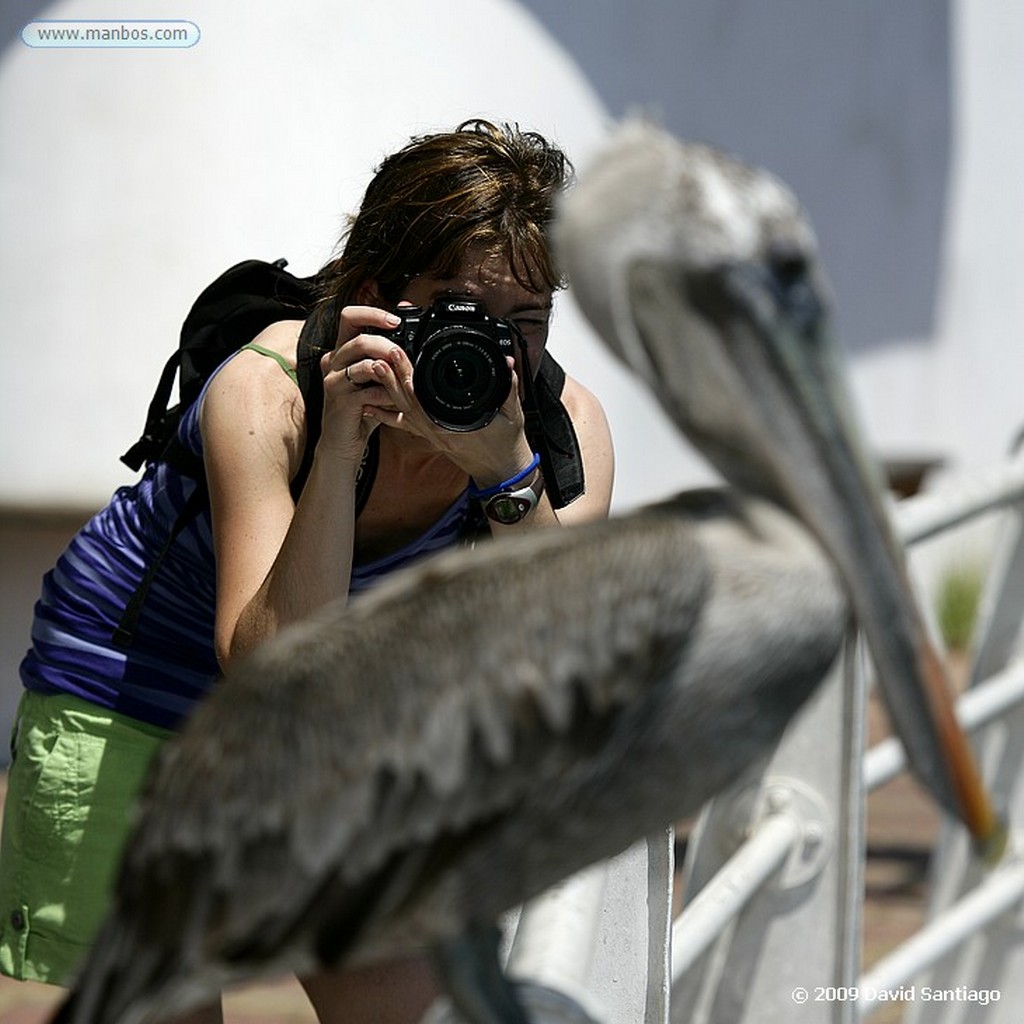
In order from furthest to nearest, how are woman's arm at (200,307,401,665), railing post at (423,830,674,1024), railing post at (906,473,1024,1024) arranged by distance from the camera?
railing post at (906,473,1024,1024), woman's arm at (200,307,401,665), railing post at (423,830,674,1024)

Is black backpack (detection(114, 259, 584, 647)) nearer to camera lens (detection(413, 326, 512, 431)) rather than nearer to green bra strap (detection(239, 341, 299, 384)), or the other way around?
green bra strap (detection(239, 341, 299, 384))

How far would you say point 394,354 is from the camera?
2.08 meters

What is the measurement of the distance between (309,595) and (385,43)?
2.74 metres

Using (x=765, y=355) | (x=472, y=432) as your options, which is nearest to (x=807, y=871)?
(x=472, y=432)

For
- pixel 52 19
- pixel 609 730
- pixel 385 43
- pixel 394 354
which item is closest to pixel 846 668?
pixel 394 354

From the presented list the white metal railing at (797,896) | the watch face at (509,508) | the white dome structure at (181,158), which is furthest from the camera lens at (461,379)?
the white dome structure at (181,158)

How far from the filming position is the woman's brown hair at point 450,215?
213cm

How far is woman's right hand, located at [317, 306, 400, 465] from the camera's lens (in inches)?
81.7

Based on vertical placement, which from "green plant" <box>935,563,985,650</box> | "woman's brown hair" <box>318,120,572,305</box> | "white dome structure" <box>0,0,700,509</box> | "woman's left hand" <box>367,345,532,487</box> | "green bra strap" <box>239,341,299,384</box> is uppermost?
"white dome structure" <box>0,0,700,509</box>

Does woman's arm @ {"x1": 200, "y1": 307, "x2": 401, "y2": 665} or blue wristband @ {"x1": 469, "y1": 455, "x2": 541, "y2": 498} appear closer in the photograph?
woman's arm @ {"x1": 200, "y1": 307, "x2": 401, "y2": 665}

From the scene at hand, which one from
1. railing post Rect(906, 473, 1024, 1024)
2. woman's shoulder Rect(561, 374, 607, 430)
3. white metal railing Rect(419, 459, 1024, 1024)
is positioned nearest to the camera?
white metal railing Rect(419, 459, 1024, 1024)

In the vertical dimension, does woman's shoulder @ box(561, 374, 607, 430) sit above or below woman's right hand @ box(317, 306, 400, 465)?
above

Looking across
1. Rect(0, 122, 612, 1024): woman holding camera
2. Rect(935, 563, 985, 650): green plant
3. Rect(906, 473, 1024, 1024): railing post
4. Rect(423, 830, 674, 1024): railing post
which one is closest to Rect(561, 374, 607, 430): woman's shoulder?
Rect(0, 122, 612, 1024): woman holding camera

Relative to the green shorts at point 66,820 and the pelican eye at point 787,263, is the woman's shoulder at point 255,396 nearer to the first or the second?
the green shorts at point 66,820
